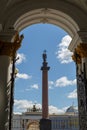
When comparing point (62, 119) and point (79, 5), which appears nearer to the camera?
point (79, 5)

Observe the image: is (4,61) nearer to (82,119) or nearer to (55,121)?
(82,119)

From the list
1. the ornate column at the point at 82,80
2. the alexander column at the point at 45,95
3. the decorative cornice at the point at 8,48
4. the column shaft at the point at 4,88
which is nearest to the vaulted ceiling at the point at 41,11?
the decorative cornice at the point at 8,48

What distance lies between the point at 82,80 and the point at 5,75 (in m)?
2.85

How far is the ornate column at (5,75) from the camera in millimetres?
10305

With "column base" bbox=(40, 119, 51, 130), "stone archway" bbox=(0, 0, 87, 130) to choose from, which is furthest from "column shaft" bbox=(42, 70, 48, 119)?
"stone archway" bbox=(0, 0, 87, 130)

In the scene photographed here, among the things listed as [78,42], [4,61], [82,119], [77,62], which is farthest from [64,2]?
[82,119]

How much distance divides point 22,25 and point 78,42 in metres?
2.54

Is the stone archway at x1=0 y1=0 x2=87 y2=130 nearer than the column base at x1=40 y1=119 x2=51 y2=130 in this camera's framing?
Yes

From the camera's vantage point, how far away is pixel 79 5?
11773 millimetres

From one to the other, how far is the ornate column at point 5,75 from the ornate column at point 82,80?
7.84 ft

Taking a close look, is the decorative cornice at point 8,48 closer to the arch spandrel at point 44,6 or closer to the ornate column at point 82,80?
the arch spandrel at point 44,6

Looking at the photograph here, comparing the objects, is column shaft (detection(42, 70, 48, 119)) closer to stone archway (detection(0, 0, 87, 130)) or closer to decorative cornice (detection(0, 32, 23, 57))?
stone archway (detection(0, 0, 87, 130))

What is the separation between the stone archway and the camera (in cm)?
1101

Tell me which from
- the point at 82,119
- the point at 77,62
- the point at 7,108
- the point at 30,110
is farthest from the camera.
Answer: the point at 30,110
